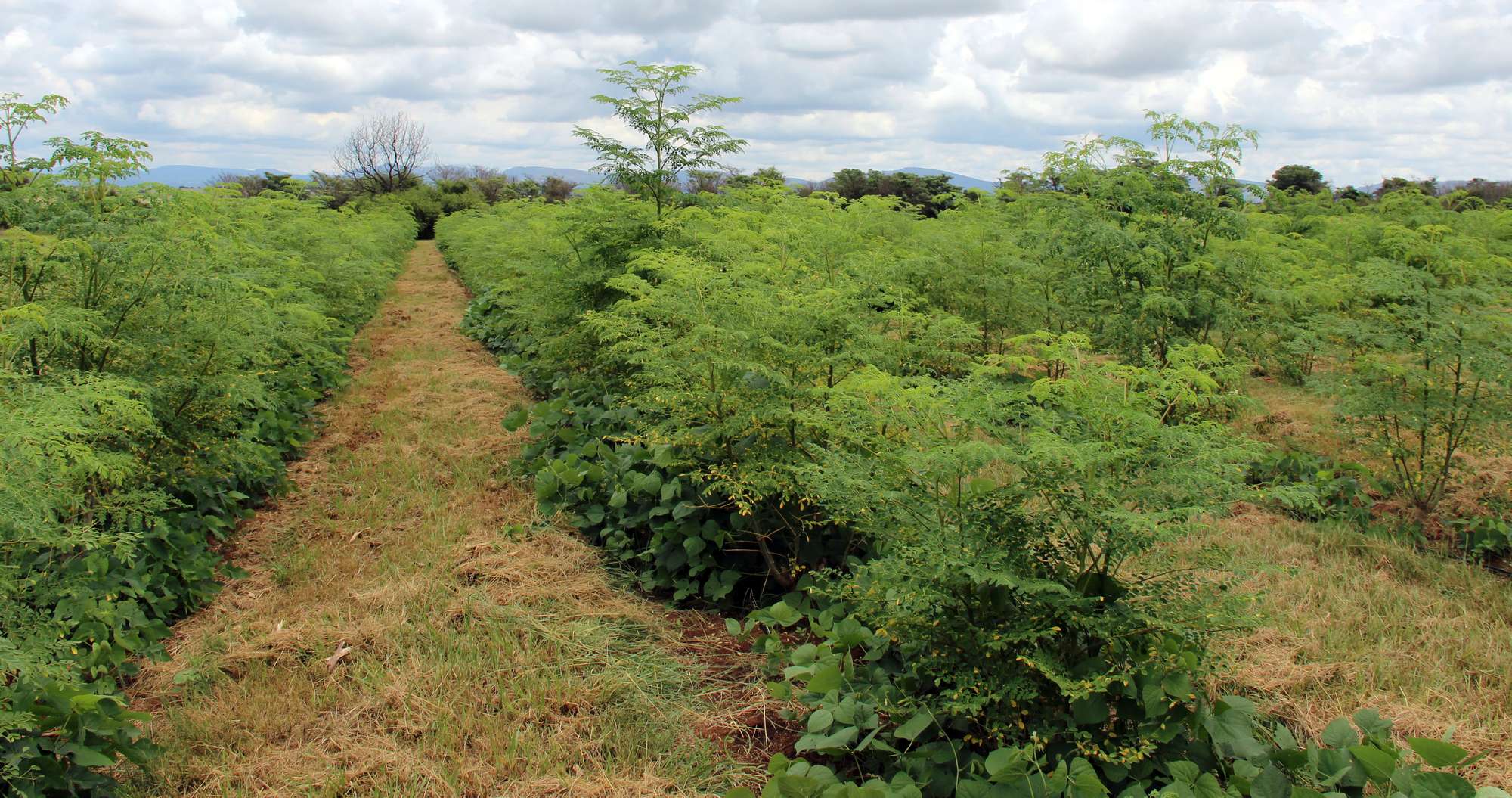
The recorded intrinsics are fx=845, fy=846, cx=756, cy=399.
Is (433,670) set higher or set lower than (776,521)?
lower

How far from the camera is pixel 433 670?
136 inches

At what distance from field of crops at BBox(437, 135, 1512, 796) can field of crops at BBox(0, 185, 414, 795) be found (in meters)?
1.83

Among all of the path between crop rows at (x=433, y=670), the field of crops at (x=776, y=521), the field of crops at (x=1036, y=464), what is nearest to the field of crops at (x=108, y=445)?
the field of crops at (x=776, y=521)

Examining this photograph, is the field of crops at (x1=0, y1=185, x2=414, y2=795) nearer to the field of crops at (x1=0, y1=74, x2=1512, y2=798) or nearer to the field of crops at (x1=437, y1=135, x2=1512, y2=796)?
the field of crops at (x1=0, y1=74, x2=1512, y2=798)

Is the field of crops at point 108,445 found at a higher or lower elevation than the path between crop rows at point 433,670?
higher

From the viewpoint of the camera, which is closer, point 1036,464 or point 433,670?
point 1036,464

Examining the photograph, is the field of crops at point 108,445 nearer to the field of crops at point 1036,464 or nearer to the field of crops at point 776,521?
the field of crops at point 776,521

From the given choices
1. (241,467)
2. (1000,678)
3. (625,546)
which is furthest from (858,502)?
(241,467)

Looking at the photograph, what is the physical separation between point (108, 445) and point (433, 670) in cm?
208

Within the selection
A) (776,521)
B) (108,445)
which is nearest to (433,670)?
(776,521)

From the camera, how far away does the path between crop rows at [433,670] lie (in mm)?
2922

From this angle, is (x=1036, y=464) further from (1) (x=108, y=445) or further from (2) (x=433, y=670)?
(1) (x=108, y=445)

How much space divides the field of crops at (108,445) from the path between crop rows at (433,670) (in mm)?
279

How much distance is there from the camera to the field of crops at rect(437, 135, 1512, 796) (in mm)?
2438
